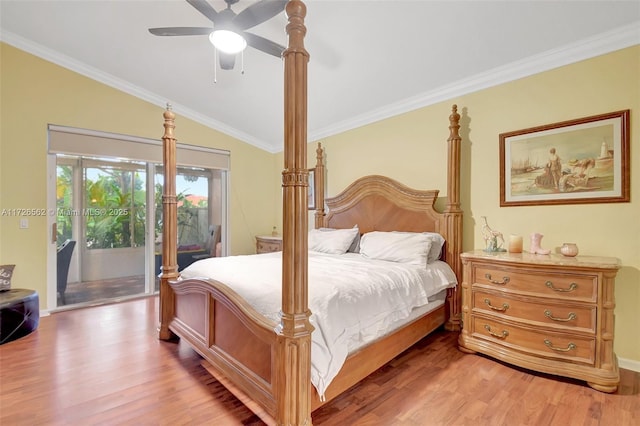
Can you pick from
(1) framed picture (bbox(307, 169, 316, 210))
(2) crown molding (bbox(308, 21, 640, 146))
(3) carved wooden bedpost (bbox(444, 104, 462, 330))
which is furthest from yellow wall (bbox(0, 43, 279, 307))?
(3) carved wooden bedpost (bbox(444, 104, 462, 330))

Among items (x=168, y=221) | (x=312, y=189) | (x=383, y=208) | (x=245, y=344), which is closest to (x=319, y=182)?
(x=312, y=189)

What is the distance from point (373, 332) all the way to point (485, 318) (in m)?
1.11

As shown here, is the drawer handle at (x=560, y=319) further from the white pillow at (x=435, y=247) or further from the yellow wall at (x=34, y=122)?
the yellow wall at (x=34, y=122)

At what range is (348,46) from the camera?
270 cm

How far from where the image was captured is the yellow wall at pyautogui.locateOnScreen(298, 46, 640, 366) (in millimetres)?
2207

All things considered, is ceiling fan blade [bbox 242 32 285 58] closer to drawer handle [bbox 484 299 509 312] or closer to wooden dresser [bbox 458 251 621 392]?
wooden dresser [bbox 458 251 621 392]

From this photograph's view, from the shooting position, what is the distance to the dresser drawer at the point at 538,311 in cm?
200

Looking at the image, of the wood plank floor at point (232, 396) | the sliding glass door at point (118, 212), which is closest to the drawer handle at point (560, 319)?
the wood plank floor at point (232, 396)

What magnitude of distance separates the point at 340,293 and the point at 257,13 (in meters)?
1.91

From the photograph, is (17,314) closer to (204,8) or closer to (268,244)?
(268,244)

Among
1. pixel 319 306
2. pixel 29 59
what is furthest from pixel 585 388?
pixel 29 59

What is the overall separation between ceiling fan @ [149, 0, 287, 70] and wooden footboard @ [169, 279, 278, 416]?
177cm

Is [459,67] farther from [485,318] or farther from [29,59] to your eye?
[29,59]

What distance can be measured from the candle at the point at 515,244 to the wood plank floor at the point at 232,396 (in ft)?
3.03
